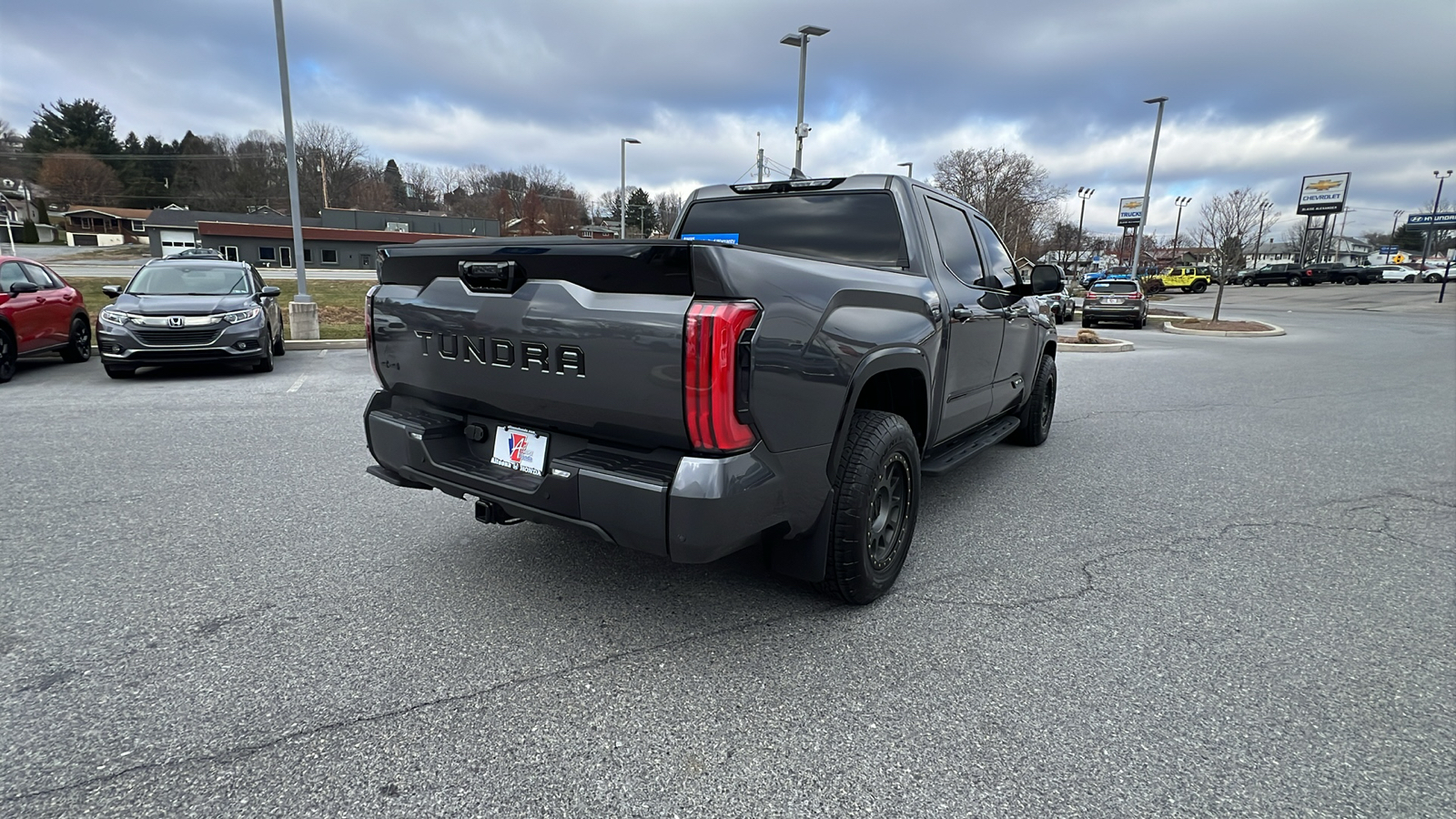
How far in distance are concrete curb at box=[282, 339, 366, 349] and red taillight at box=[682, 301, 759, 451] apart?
11.7 meters

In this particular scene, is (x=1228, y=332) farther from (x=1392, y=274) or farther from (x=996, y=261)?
(x=1392, y=274)

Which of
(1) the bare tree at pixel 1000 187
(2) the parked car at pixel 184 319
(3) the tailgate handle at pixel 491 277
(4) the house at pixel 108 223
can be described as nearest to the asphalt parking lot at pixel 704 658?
(3) the tailgate handle at pixel 491 277

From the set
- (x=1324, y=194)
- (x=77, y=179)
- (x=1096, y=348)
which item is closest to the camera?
(x=1096, y=348)

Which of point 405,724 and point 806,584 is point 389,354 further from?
point 806,584

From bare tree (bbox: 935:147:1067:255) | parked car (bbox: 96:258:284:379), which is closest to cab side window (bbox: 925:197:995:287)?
parked car (bbox: 96:258:284:379)

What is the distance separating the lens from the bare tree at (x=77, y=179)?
8069 cm

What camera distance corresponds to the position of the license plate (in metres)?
2.72

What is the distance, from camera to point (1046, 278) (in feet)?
16.5

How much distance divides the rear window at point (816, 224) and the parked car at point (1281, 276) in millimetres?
60354

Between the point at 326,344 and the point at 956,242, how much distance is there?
36.6 ft

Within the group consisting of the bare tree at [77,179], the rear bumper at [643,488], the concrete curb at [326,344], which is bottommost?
the concrete curb at [326,344]

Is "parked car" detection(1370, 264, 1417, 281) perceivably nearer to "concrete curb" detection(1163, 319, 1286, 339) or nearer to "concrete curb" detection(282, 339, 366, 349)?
"concrete curb" detection(1163, 319, 1286, 339)

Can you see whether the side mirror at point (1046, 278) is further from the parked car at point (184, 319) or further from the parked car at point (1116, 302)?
the parked car at point (1116, 302)

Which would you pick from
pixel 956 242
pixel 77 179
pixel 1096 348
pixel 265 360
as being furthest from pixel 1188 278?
pixel 77 179
